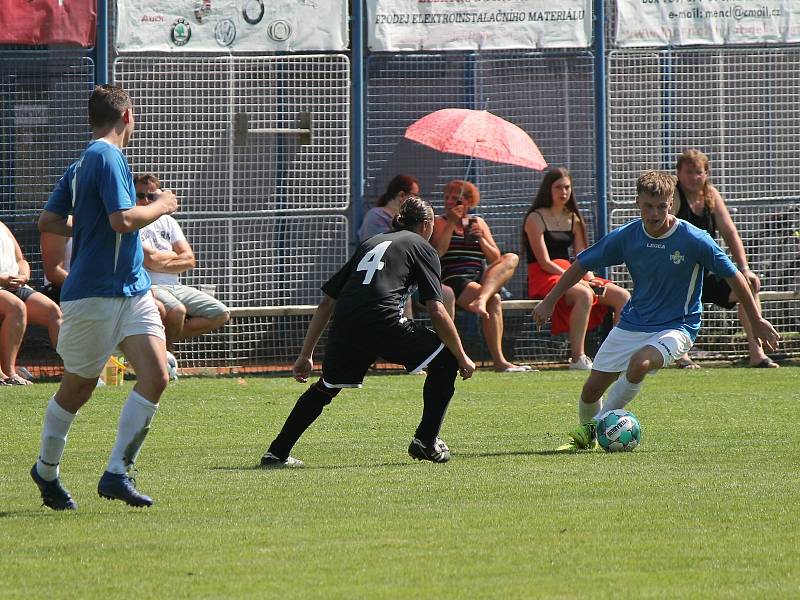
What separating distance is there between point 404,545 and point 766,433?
4.33 meters

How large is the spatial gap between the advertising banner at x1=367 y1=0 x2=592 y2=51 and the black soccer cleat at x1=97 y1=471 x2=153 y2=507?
882cm

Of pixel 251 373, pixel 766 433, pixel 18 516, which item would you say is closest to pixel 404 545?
pixel 18 516

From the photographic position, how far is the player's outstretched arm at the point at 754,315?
8.15 meters

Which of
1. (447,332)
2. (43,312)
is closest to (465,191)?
(43,312)

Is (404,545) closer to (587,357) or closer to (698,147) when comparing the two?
(587,357)

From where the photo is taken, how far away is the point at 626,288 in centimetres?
1516

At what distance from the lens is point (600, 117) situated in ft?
49.0

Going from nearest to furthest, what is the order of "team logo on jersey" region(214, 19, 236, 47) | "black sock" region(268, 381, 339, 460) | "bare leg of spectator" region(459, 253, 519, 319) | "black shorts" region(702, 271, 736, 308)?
"black sock" region(268, 381, 339, 460), "black shorts" region(702, 271, 736, 308), "bare leg of spectator" region(459, 253, 519, 319), "team logo on jersey" region(214, 19, 236, 47)

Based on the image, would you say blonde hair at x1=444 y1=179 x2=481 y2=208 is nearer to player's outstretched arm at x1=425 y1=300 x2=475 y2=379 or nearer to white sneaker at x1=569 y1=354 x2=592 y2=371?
white sneaker at x1=569 y1=354 x2=592 y2=371

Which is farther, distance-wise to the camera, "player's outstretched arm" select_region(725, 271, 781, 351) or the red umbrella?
the red umbrella

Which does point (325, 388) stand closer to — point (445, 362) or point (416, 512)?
point (445, 362)

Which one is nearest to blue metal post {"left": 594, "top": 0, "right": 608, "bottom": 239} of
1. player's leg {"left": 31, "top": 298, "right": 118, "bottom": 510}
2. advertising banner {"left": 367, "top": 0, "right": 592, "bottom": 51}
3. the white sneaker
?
advertising banner {"left": 367, "top": 0, "right": 592, "bottom": 51}

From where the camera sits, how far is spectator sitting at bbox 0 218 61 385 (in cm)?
1248

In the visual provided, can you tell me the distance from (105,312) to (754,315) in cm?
388
